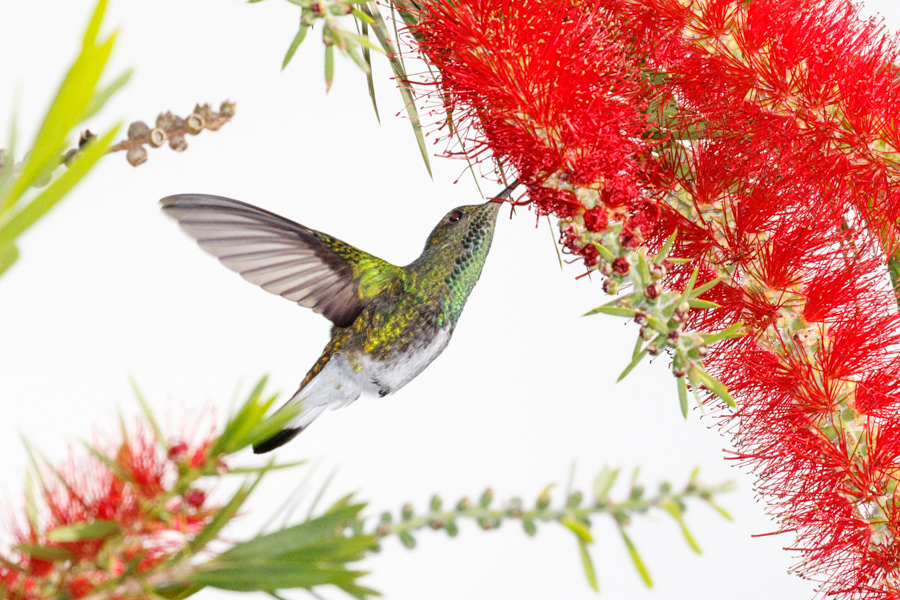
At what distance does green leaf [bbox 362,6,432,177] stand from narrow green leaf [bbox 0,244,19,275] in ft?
1.06

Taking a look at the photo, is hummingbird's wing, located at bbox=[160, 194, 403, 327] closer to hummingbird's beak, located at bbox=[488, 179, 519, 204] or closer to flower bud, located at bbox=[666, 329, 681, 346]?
hummingbird's beak, located at bbox=[488, 179, 519, 204]

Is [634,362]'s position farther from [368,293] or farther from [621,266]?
[368,293]

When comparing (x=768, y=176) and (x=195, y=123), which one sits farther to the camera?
(x=768, y=176)

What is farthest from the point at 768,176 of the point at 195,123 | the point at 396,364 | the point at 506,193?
the point at 195,123

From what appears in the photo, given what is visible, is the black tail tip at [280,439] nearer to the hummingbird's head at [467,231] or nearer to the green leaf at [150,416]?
the hummingbird's head at [467,231]

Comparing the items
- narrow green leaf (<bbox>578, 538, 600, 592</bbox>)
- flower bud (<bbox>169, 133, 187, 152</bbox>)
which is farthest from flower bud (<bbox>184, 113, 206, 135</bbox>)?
narrow green leaf (<bbox>578, 538, 600, 592</bbox>)

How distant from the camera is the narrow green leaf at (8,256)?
9.1 inches

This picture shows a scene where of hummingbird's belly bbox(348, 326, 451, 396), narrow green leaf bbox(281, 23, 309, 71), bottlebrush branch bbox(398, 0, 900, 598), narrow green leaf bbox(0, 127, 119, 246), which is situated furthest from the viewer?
hummingbird's belly bbox(348, 326, 451, 396)

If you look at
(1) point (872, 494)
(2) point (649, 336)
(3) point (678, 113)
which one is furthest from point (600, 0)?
(1) point (872, 494)

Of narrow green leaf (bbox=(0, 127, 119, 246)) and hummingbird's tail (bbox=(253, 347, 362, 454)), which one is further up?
hummingbird's tail (bbox=(253, 347, 362, 454))

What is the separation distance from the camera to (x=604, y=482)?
0.30m

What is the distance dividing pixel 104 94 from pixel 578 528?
21 centimetres

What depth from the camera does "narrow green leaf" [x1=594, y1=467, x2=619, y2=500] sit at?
30 cm

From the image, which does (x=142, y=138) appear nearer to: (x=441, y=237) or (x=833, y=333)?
(x=441, y=237)
